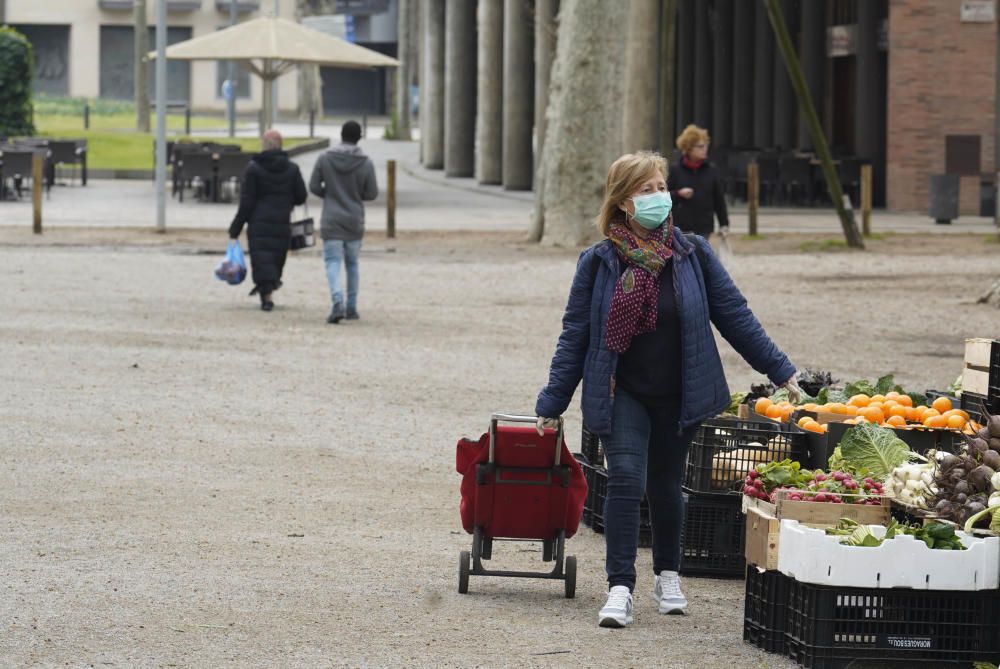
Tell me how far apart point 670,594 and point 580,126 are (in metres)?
20.0

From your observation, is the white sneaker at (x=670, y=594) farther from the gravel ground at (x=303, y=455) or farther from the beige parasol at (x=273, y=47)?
the beige parasol at (x=273, y=47)

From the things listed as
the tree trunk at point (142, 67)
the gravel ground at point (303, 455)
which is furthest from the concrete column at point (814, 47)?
the tree trunk at point (142, 67)

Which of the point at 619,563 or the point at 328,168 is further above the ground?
the point at 328,168

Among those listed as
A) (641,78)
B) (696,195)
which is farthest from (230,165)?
(696,195)

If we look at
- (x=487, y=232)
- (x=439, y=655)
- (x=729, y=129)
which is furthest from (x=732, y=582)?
(x=729, y=129)

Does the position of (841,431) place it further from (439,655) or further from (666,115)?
(666,115)

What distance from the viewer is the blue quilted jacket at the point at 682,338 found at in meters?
6.56

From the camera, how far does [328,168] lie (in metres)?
16.5

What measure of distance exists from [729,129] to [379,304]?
1261 inches

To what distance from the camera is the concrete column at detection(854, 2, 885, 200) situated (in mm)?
36656

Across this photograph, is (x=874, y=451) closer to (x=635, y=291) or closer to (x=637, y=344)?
(x=637, y=344)

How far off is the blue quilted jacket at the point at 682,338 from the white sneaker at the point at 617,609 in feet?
1.82

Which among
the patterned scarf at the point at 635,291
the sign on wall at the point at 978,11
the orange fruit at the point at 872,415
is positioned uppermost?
the sign on wall at the point at 978,11

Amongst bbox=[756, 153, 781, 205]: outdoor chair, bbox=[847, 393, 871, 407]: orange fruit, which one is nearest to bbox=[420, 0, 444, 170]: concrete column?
bbox=[756, 153, 781, 205]: outdoor chair
